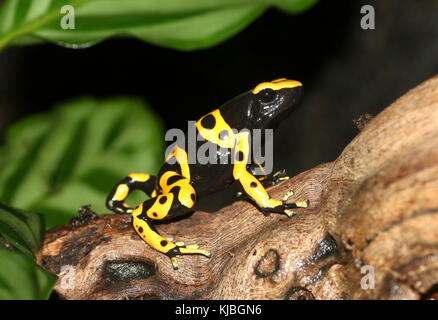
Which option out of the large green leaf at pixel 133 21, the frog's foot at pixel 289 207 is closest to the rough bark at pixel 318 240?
the frog's foot at pixel 289 207

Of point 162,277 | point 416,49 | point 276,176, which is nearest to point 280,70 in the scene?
point 416,49

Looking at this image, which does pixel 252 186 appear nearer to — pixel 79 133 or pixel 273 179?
pixel 273 179

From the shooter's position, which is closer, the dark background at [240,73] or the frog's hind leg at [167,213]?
the frog's hind leg at [167,213]

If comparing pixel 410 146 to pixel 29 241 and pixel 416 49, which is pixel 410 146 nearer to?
pixel 29 241

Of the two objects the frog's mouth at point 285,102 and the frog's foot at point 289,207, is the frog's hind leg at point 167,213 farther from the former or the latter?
the frog's mouth at point 285,102

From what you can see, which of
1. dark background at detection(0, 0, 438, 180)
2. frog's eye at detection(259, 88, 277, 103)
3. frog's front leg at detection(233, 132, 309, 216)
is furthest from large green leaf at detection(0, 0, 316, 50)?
dark background at detection(0, 0, 438, 180)

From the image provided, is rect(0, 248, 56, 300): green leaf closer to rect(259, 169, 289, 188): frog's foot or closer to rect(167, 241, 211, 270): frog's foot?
rect(167, 241, 211, 270): frog's foot
